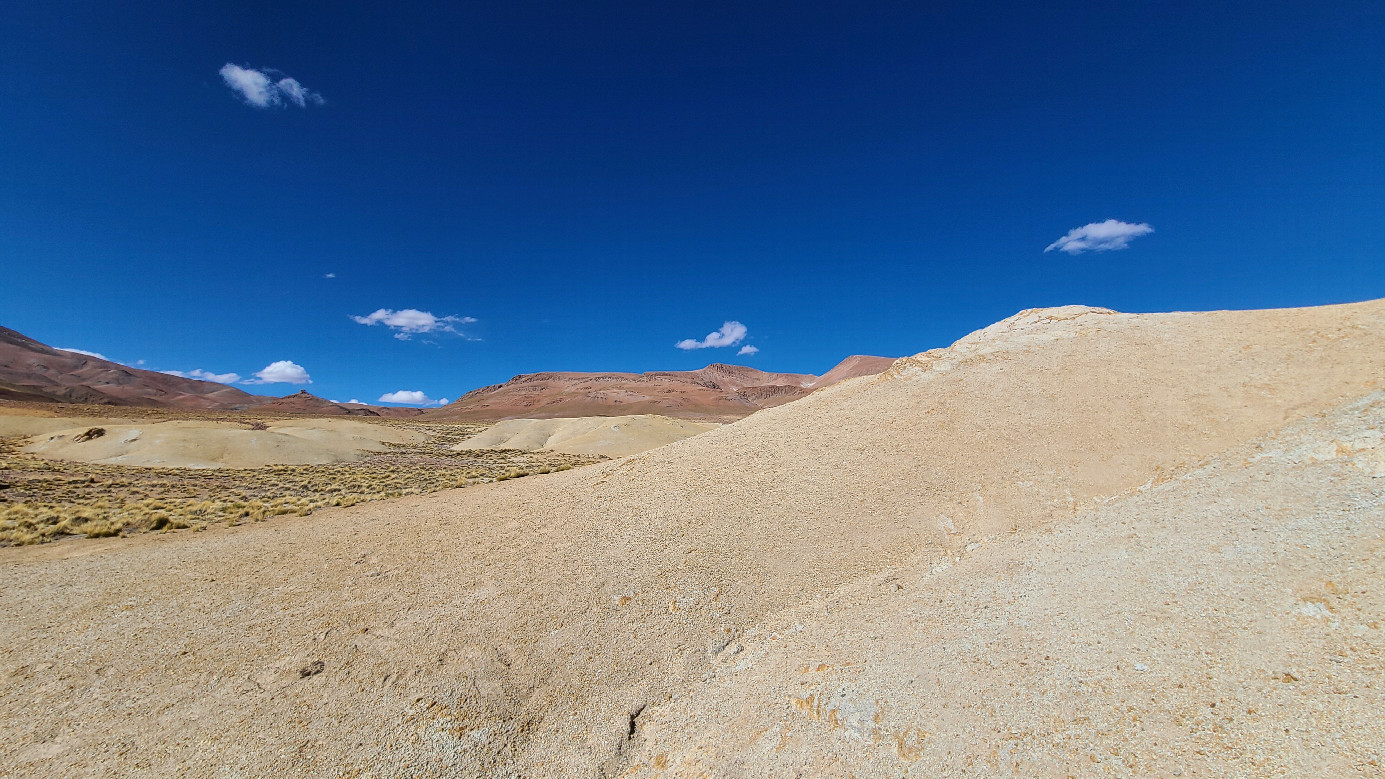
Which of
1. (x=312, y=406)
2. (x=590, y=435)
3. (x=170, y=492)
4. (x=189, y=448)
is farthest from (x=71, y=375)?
(x=170, y=492)

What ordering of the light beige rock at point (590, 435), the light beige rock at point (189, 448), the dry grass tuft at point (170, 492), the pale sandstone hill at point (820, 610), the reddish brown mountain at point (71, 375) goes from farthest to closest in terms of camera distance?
1. the reddish brown mountain at point (71, 375)
2. the light beige rock at point (590, 435)
3. the light beige rock at point (189, 448)
4. the dry grass tuft at point (170, 492)
5. the pale sandstone hill at point (820, 610)

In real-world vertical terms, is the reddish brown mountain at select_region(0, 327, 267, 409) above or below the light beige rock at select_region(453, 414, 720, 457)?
above

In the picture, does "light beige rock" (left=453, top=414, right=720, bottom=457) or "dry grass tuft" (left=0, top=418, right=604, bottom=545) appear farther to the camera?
"light beige rock" (left=453, top=414, right=720, bottom=457)

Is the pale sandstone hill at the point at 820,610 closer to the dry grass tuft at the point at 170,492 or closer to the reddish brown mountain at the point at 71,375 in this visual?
the dry grass tuft at the point at 170,492

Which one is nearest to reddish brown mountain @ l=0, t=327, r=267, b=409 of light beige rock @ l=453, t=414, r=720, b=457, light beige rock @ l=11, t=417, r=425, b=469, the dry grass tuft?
light beige rock @ l=11, t=417, r=425, b=469

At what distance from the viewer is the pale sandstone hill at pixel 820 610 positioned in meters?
4.37

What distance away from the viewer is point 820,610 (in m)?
6.89

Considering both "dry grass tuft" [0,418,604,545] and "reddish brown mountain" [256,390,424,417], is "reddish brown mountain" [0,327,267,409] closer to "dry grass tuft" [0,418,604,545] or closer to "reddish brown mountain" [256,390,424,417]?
"reddish brown mountain" [256,390,424,417]

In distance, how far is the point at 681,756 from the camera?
4969mm

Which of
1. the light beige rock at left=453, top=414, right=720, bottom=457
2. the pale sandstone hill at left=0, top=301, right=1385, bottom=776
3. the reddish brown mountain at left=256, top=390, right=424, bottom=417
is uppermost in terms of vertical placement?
the reddish brown mountain at left=256, top=390, right=424, bottom=417

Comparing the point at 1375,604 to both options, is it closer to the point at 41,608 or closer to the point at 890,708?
the point at 890,708

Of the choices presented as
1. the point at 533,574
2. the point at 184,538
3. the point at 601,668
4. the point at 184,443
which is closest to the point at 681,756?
the point at 601,668

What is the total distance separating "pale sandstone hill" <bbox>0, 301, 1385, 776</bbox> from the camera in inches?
172

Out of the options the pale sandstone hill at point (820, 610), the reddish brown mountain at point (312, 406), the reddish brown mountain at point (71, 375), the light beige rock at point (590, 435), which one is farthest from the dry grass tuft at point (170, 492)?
the reddish brown mountain at point (71, 375)
